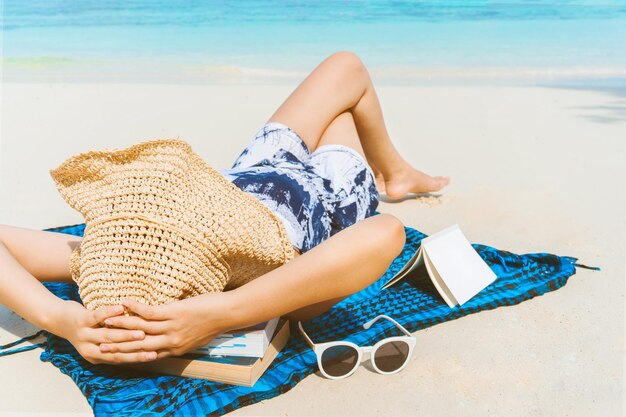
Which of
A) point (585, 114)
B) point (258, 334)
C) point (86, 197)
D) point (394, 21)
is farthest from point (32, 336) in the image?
point (394, 21)

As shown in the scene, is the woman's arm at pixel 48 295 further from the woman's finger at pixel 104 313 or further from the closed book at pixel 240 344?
the closed book at pixel 240 344

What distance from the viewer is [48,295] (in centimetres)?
219

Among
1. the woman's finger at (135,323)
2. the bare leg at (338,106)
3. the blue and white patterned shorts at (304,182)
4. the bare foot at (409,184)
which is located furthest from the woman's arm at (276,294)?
the bare foot at (409,184)

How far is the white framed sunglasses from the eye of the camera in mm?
2293

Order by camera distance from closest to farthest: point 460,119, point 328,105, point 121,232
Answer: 1. point 121,232
2. point 328,105
3. point 460,119

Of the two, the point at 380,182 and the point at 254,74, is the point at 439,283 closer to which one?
the point at 380,182

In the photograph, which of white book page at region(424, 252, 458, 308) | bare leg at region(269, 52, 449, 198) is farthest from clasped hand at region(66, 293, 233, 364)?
bare leg at region(269, 52, 449, 198)

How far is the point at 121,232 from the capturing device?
196cm

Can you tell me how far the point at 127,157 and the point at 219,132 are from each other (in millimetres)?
3526

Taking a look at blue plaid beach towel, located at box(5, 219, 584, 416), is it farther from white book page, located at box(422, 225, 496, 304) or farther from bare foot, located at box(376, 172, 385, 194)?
bare foot, located at box(376, 172, 385, 194)

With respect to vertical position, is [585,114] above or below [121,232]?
below

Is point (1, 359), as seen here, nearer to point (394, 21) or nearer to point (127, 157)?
point (127, 157)

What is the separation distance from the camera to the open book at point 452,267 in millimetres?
2801

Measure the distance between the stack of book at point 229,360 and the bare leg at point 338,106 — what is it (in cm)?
120
